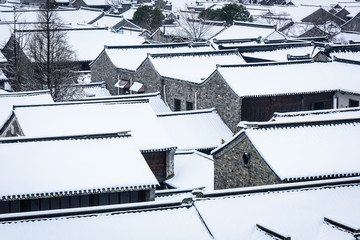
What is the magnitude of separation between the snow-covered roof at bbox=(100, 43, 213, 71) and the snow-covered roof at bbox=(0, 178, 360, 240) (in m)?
28.8

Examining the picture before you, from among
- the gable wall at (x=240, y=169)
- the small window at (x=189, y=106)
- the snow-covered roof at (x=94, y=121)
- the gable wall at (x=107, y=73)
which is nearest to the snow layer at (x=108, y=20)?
the gable wall at (x=107, y=73)

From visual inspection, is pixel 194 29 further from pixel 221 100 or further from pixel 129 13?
pixel 221 100

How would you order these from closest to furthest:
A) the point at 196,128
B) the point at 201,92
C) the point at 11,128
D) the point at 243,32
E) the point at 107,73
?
the point at 11,128
the point at 196,128
the point at 201,92
the point at 107,73
the point at 243,32

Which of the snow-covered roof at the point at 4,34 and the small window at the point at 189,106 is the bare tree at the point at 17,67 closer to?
the snow-covered roof at the point at 4,34

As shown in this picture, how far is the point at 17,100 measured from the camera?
34.6 metres

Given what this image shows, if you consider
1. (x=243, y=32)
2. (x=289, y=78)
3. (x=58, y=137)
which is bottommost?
(x=58, y=137)

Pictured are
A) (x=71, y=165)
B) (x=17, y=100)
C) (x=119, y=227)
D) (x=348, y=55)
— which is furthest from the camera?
(x=348, y=55)

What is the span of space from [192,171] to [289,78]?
1073cm

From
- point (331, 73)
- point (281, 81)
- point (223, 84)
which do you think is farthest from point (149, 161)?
point (331, 73)

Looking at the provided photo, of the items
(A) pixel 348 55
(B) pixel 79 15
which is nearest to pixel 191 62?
(A) pixel 348 55

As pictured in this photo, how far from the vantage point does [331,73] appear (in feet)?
135

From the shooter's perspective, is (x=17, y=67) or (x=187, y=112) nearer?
(x=187, y=112)

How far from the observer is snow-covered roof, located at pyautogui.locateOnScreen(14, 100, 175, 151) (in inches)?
1216

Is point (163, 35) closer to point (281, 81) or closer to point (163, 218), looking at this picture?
point (281, 81)
